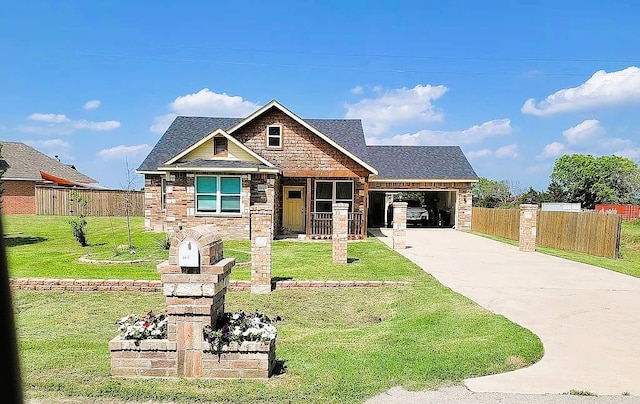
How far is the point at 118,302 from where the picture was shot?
28.8ft

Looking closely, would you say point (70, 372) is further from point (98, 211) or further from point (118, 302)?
point (98, 211)

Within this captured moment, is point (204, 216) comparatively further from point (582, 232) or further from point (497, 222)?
point (497, 222)

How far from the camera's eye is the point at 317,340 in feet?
20.5

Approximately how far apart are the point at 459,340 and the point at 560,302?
11.1 ft

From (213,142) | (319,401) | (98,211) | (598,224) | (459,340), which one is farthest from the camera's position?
(98,211)

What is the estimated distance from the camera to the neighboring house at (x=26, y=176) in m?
30.2

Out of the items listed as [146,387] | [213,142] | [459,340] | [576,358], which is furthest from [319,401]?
[213,142]

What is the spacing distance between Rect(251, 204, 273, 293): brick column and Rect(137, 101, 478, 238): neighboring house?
318 inches

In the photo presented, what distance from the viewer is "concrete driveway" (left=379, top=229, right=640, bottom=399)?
466cm

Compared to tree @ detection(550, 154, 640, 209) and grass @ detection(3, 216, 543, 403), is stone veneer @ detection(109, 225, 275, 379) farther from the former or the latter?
tree @ detection(550, 154, 640, 209)

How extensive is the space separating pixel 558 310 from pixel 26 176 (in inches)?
1308

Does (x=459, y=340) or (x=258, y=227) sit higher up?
(x=258, y=227)

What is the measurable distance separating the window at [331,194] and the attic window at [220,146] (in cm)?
463

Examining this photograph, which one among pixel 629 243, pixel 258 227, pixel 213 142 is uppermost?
pixel 213 142
